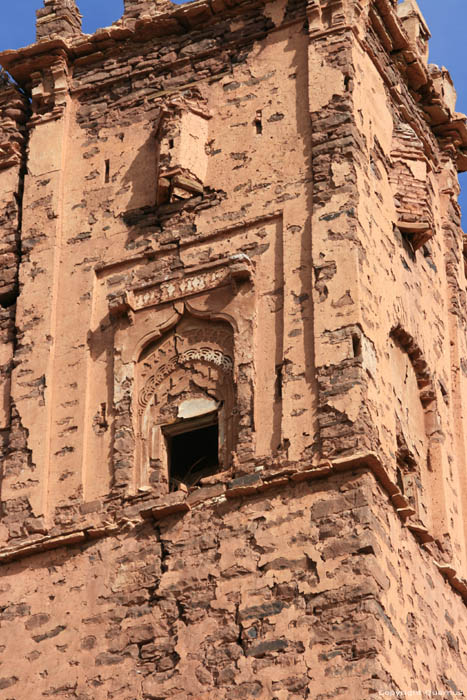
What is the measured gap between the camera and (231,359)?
800 inches

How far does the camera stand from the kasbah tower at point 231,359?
18703mm

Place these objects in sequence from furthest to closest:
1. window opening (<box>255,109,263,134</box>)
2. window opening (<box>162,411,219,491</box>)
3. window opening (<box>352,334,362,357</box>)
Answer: window opening (<box>255,109,263,134</box>)
window opening (<box>162,411,219,491</box>)
window opening (<box>352,334,362,357</box>)

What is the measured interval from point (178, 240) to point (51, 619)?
3964mm

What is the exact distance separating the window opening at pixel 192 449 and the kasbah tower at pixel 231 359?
3 cm

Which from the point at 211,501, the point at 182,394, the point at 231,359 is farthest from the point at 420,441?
the point at 211,501

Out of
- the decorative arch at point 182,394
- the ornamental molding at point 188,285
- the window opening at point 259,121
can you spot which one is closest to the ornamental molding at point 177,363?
the decorative arch at point 182,394

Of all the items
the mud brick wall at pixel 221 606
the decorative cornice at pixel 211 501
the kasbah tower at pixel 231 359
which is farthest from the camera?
the decorative cornice at pixel 211 501

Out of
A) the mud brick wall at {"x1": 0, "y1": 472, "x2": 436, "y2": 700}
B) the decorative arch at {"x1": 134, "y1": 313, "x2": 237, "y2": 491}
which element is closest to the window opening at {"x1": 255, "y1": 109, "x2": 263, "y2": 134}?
the decorative arch at {"x1": 134, "y1": 313, "x2": 237, "y2": 491}

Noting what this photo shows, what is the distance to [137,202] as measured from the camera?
71.0 feet

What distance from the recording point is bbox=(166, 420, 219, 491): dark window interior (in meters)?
20.3

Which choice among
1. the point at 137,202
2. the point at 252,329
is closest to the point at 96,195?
the point at 137,202

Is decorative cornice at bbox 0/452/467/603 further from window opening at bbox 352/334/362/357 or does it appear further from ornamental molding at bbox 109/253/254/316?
ornamental molding at bbox 109/253/254/316

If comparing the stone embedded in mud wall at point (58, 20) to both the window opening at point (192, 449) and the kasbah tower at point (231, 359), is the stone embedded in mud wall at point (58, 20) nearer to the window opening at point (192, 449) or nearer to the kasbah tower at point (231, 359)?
the kasbah tower at point (231, 359)

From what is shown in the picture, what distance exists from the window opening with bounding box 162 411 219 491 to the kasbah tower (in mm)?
26
